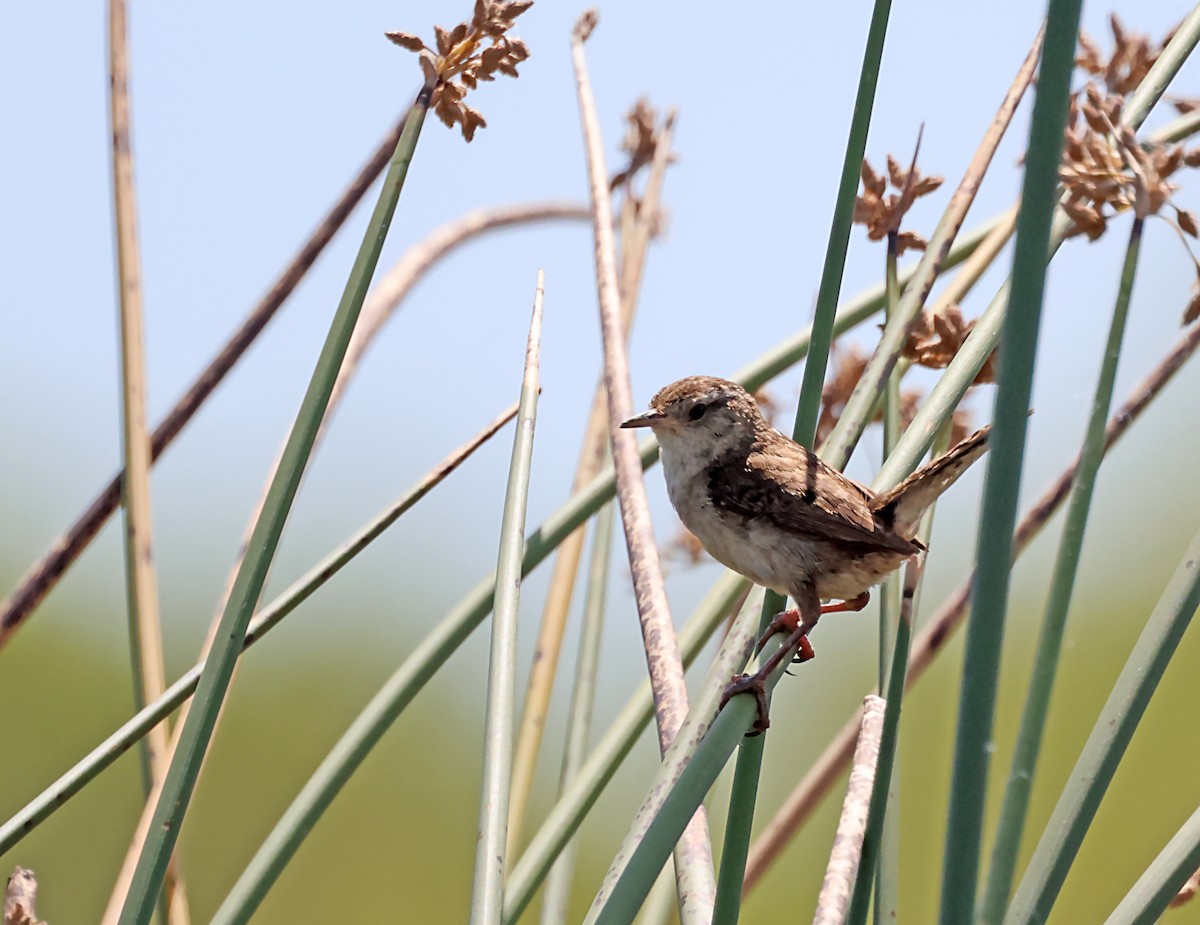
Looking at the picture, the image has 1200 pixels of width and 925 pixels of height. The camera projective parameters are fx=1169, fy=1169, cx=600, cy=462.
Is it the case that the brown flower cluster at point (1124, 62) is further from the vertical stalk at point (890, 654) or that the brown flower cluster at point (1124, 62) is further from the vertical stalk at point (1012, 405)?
the vertical stalk at point (1012, 405)

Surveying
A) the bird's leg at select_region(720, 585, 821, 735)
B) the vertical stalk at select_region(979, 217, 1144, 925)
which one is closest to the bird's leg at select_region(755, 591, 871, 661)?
the bird's leg at select_region(720, 585, 821, 735)

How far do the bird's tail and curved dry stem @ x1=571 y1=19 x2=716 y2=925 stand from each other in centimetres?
34

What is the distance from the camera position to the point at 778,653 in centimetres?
150

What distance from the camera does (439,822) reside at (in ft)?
17.4

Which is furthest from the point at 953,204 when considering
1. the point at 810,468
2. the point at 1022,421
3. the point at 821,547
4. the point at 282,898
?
the point at 282,898

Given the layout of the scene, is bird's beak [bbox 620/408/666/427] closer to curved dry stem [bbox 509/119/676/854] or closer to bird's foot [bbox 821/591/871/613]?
curved dry stem [bbox 509/119/676/854]

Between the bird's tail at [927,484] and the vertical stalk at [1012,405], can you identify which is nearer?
the vertical stalk at [1012,405]

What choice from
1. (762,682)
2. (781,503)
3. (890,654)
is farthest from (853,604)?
(762,682)

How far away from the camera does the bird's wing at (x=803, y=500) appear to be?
1.85m

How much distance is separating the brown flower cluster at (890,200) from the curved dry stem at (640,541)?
0.42 meters

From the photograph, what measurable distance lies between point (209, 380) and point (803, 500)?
1.05 metres

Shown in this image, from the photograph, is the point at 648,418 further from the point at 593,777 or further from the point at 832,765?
the point at 593,777

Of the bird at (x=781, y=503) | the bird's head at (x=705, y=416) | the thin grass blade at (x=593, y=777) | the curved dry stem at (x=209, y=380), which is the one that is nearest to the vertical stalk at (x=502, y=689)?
the thin grass blade at (x=593, y=777)

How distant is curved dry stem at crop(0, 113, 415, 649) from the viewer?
1.93 m
